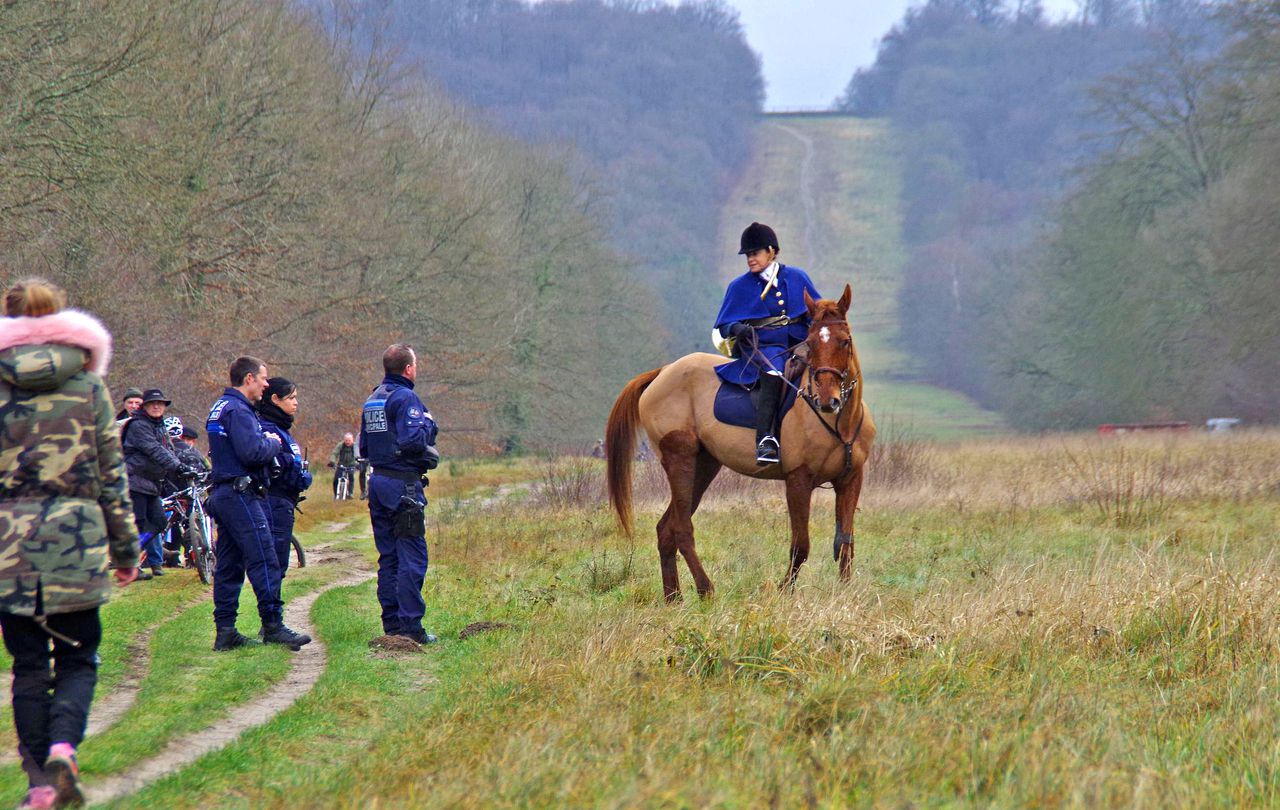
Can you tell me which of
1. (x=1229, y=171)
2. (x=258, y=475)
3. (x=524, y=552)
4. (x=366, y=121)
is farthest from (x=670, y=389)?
(x=1229, y=171)

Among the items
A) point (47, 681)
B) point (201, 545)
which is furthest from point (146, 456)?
point (47, 681)

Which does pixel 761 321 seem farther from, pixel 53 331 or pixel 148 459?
pixel 148 459

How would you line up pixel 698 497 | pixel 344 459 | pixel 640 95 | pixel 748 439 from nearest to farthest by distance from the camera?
1. pixel 748 439
2. pixel 698 497
3. pixel 344 459
4. pixel 640 95

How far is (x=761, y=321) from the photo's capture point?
9.84 meters

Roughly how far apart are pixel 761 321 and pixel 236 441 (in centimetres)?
392

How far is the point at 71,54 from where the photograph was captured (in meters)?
17.8


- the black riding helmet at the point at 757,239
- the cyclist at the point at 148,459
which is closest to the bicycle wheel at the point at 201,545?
the cyclist at the point at 148,459

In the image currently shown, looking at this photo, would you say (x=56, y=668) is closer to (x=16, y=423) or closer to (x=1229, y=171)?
(x=16, y=423)

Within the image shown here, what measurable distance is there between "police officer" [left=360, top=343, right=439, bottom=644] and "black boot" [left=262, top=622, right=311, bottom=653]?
0.61 m

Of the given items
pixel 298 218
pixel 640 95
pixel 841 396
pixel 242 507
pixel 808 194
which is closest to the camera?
pixel 242 507

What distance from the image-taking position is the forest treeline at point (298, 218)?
59.6 feet

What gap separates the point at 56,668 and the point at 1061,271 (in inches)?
1803

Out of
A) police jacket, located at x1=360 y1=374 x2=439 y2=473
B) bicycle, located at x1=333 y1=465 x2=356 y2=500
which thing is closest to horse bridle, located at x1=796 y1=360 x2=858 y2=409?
police jacket, located at x1=360 y1=374 x2=439 y2=473

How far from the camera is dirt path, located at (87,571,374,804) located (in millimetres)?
5309
